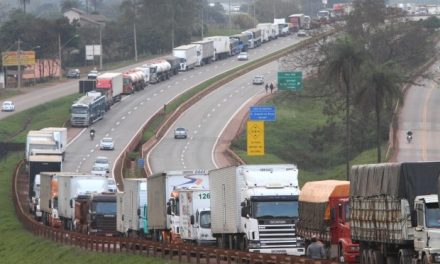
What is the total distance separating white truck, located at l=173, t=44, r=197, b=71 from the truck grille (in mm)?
139962

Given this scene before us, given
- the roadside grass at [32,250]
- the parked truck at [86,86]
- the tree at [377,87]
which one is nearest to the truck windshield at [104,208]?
the roadside grass at [32,250]

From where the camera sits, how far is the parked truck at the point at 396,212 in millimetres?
34594

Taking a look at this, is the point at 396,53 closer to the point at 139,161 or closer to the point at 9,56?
the point at 139,161

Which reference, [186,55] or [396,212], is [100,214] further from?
[186,55]

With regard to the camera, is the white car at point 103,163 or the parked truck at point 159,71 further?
the parked truck at point 159,71

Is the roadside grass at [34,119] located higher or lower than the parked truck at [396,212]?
lower

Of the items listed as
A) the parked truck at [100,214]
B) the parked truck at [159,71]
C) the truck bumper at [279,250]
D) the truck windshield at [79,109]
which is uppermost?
the parked truck at [159,71]

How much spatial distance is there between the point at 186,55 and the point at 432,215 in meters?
154

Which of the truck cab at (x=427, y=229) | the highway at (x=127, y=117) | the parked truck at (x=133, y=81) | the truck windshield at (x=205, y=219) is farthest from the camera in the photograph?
the parked truck at (x=133, y=81)

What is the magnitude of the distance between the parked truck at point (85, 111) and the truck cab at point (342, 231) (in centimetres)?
9606

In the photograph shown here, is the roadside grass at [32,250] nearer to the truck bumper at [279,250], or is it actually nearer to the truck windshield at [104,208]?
the truck windshield at [104,208]

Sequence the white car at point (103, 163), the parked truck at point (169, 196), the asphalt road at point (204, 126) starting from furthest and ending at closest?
the asphalt road at point (204, 126) < the white car at point (103, 163) < the parked truck at point (169, 196)

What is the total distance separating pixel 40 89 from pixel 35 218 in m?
94.3

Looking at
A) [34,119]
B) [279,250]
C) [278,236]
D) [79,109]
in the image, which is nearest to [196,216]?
[278,236]
